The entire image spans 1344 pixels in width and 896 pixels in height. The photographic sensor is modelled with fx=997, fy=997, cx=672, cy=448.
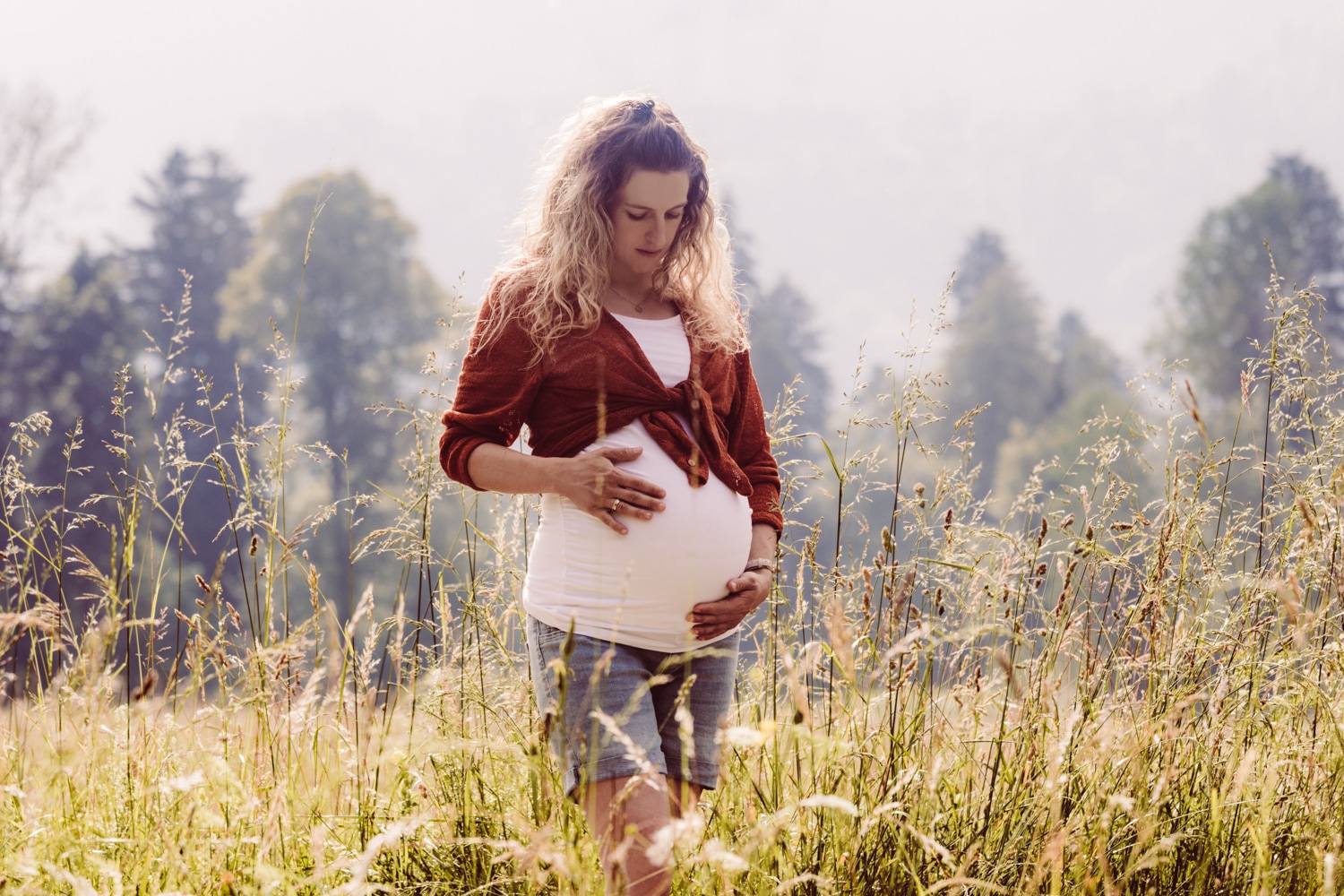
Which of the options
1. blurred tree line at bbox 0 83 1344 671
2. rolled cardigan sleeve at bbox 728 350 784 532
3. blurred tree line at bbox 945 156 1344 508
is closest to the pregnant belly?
rolled cardigan sleeve at bbox 728 350 784 532

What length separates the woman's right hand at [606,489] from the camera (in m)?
1.93

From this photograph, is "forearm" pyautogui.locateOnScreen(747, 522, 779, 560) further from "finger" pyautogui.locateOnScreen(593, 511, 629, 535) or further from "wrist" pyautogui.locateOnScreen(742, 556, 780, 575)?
"finger" pyautogui.locateOnScreen(593, 511, 629, 535)

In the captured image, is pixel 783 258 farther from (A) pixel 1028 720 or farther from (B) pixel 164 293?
(A) pixel 1028 720

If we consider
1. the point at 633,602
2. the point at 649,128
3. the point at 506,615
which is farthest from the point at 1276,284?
the point at 506,615

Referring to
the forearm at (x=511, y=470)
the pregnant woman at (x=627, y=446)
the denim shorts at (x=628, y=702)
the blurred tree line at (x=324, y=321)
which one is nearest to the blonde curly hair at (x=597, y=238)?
the pregnant woman at (x=627, y=446)

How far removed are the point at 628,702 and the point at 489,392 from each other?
0.71 meters

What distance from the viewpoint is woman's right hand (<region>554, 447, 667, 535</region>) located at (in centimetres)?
193

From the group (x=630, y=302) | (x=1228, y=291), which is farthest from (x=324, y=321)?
(x=1228, y=291)

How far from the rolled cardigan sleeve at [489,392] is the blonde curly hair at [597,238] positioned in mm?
34

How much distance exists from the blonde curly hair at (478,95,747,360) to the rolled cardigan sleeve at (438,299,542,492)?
0.03 m

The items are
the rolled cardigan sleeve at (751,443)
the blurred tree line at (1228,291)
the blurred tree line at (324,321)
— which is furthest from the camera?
the blurred tree line at (1228,291)

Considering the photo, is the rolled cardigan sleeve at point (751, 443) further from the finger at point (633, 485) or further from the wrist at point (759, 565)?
the finger at point (633, 485)

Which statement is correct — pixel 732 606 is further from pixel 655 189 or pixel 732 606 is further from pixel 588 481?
pixel 655 189

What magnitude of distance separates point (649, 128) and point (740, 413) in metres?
0.68
